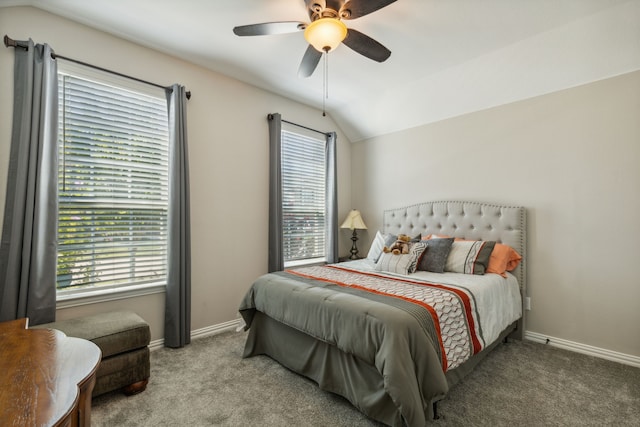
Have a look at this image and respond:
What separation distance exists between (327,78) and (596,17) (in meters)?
2.29

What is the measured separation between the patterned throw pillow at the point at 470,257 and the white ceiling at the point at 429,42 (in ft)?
5.03

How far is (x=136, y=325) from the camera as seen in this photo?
2.11 metres

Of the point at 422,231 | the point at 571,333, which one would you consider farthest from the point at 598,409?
the point at 422,231

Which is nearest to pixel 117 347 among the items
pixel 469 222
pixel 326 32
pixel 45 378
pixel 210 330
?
pixel 210 330

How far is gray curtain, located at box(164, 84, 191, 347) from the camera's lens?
2.74 m

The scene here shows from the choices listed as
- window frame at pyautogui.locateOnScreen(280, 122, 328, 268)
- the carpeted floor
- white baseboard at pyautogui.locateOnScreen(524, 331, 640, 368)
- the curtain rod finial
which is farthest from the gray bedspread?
the curtain rod finial

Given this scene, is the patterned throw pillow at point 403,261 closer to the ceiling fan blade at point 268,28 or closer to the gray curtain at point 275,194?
the gray curtain at point 275,194

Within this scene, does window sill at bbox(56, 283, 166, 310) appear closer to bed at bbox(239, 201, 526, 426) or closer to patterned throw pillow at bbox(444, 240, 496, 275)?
bed at bbox(239, 201, 526, 426)

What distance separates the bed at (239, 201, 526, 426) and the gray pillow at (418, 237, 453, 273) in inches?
3.9

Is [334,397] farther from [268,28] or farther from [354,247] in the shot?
[354,247]

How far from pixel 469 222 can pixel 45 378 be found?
348 centimetres

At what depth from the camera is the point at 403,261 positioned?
2.88 m

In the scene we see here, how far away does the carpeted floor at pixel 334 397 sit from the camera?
180cm

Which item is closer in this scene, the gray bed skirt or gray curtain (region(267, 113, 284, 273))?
the gray bed skirt
